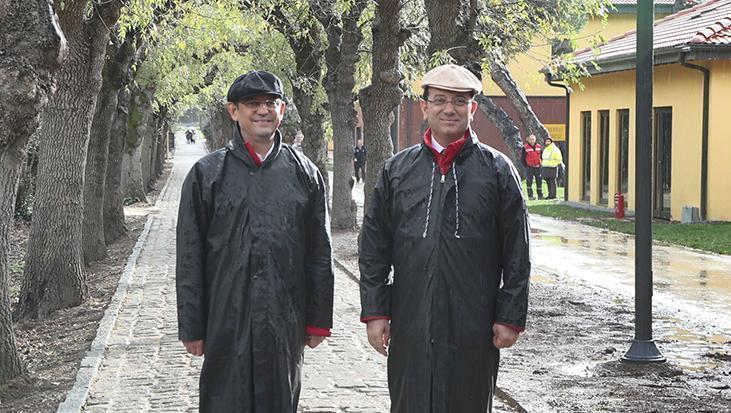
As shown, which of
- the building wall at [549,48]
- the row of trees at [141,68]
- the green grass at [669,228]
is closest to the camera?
the row of trees at [141,68]

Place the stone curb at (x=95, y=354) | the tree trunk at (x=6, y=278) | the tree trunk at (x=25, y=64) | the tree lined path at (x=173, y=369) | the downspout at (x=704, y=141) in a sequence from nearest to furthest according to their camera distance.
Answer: the tree trunk at (x=25, y=64) → the stone curb at (x=95, y=354) → the tree lined path at (x=173, y=369) → the tree trunk at (x=6, y=278) → the downspout at (x=704, y=141)

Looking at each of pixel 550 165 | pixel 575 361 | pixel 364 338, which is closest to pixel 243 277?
pixel 575 361

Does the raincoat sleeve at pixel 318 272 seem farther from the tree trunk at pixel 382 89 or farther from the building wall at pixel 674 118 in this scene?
the building wall at pixel 674 118

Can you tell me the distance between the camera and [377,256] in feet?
17.5

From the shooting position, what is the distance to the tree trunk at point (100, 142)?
57.1 ft

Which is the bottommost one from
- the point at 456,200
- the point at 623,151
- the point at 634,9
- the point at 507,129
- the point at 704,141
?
the point at 623,151

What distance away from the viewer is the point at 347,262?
17.5 meters

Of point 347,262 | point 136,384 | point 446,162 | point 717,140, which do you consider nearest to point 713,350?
point 136,384

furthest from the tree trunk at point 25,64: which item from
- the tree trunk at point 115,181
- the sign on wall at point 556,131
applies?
the sign on wall at point 556,131

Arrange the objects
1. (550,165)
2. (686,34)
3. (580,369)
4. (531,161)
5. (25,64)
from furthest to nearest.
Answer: (550,165)
(531,161)
(686,34)
(580,369)
(25,64)

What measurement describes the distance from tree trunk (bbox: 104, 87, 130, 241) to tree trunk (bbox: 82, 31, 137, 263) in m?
3.83

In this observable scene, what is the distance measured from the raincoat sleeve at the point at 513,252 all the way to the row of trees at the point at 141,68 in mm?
4029

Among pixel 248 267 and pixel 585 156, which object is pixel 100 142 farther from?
pixel 585 156

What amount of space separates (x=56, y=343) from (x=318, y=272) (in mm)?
6641
